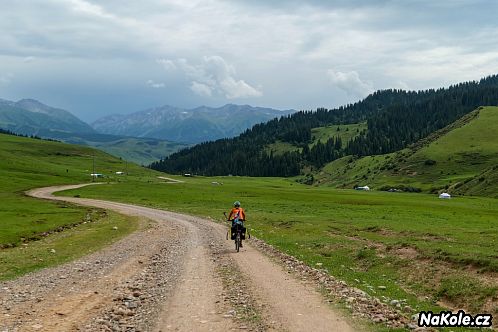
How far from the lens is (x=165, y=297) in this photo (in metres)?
18.5

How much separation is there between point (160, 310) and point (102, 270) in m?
10.6

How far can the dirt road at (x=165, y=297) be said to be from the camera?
14750 mm

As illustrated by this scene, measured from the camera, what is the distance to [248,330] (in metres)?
13.9

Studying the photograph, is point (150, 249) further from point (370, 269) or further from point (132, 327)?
point (132, 327)

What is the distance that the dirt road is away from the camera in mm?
14750

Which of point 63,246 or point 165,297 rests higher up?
point 165,297

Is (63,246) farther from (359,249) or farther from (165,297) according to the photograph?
(359,249)

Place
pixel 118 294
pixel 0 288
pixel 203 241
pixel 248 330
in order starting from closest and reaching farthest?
pixel 248 330, pixel 118 294, pixel 0 288, pixel 203 241

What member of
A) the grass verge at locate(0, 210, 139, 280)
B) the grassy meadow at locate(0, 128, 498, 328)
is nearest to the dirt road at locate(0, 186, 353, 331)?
the grass verge at locate(0, 210, 139, 280)

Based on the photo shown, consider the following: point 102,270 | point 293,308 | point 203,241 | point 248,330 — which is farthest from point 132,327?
point 203,241

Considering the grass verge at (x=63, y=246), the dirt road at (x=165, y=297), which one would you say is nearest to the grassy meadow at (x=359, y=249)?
the grass verge at (x=63, y=246)

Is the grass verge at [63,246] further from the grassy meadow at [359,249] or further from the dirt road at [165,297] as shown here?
the dirt road at [165,297]

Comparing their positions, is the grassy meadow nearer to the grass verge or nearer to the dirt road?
the grass verge

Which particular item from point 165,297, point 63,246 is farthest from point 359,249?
point 63,246
